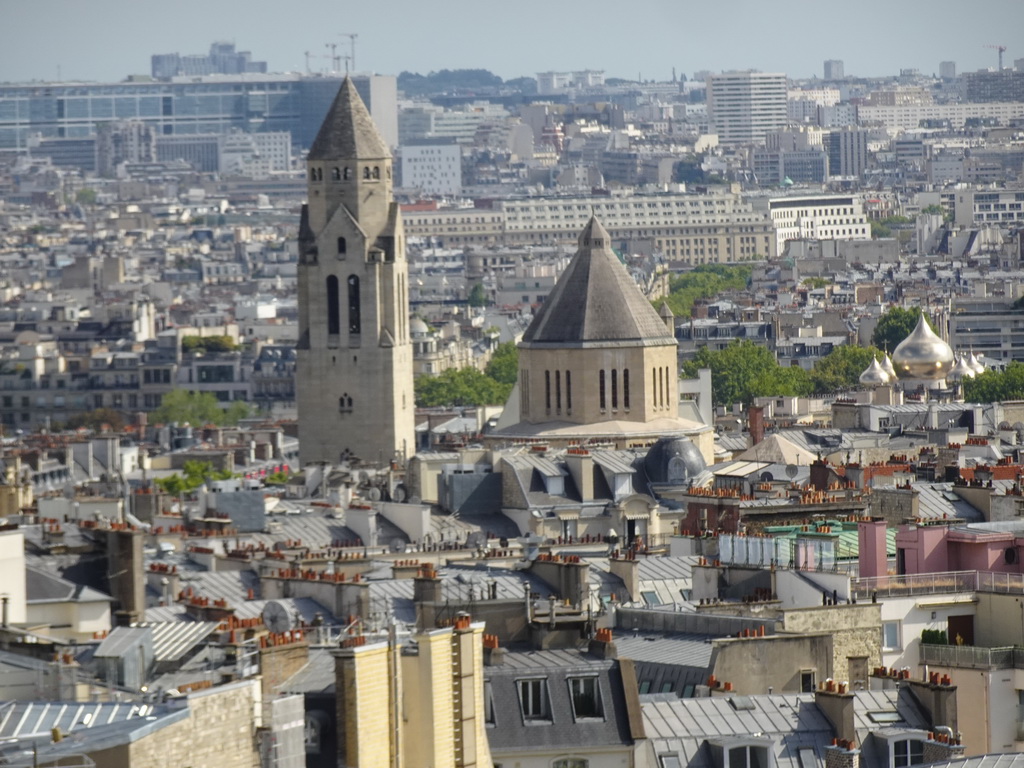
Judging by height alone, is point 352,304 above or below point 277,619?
below

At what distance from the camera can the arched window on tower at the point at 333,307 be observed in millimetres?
83250

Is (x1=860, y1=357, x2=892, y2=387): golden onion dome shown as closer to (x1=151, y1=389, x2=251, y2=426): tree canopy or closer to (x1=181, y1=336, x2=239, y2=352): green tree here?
(x1=151, y1=389, x2=251, y2=426): tree canopy

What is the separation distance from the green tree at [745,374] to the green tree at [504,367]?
6841mm

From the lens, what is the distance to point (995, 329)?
14988 centimetres

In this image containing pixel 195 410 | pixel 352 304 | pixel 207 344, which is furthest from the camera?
pixel 207 344

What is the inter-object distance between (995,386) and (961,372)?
10.5ft

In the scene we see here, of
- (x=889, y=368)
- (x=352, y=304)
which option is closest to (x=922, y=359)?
(x=889, y=368)

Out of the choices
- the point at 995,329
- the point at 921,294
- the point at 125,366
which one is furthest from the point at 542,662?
the point at 921,294

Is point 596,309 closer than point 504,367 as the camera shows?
Yes

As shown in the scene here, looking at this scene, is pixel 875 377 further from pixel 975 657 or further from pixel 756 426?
pixel 975 657

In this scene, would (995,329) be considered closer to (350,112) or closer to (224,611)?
(350,112)

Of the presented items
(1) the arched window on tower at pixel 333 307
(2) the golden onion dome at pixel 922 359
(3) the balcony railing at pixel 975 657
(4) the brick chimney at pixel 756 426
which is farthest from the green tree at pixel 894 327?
(3) the balcony railing at pixel 975 657

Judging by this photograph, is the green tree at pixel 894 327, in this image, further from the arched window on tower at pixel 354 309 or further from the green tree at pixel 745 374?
the arched window on tower at pixel 354 309

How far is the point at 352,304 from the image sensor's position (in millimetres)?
84000
